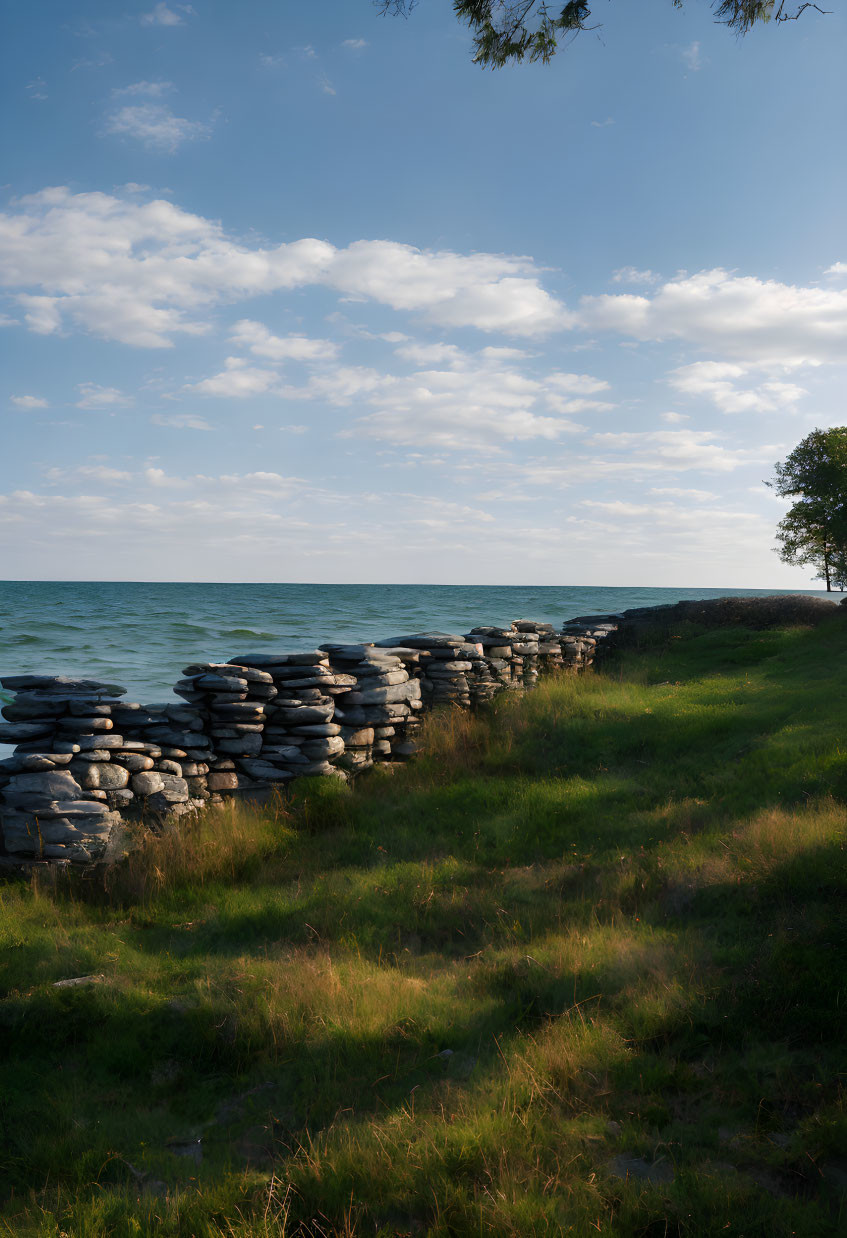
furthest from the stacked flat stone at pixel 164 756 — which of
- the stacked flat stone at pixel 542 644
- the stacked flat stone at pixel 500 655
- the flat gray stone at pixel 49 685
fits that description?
the stacked flat stone at pixel 542 644

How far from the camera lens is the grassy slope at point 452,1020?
10.5 feet

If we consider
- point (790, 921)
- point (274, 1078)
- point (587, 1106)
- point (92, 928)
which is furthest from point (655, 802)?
point (92, 928)

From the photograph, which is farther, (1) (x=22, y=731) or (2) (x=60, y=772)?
(1) (x=22, y=731)

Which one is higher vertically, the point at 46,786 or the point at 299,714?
the point at 299,714

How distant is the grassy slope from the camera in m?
3.19

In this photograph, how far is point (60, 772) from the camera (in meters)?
7.19

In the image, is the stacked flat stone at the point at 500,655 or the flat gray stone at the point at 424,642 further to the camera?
the stacked flat stone at the point at 500,655

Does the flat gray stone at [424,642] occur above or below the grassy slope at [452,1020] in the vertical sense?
above

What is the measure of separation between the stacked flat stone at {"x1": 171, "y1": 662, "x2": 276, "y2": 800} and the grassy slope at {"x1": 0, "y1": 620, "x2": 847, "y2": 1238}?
0.69 m

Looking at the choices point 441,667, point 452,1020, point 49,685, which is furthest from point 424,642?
point 452,1020

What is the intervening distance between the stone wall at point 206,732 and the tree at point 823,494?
17168mm

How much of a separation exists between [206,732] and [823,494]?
2224cm

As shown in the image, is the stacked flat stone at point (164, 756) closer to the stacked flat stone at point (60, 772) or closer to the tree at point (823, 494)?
the stacked flat stone at point (60, 772)

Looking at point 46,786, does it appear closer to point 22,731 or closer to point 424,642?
point 22,731
